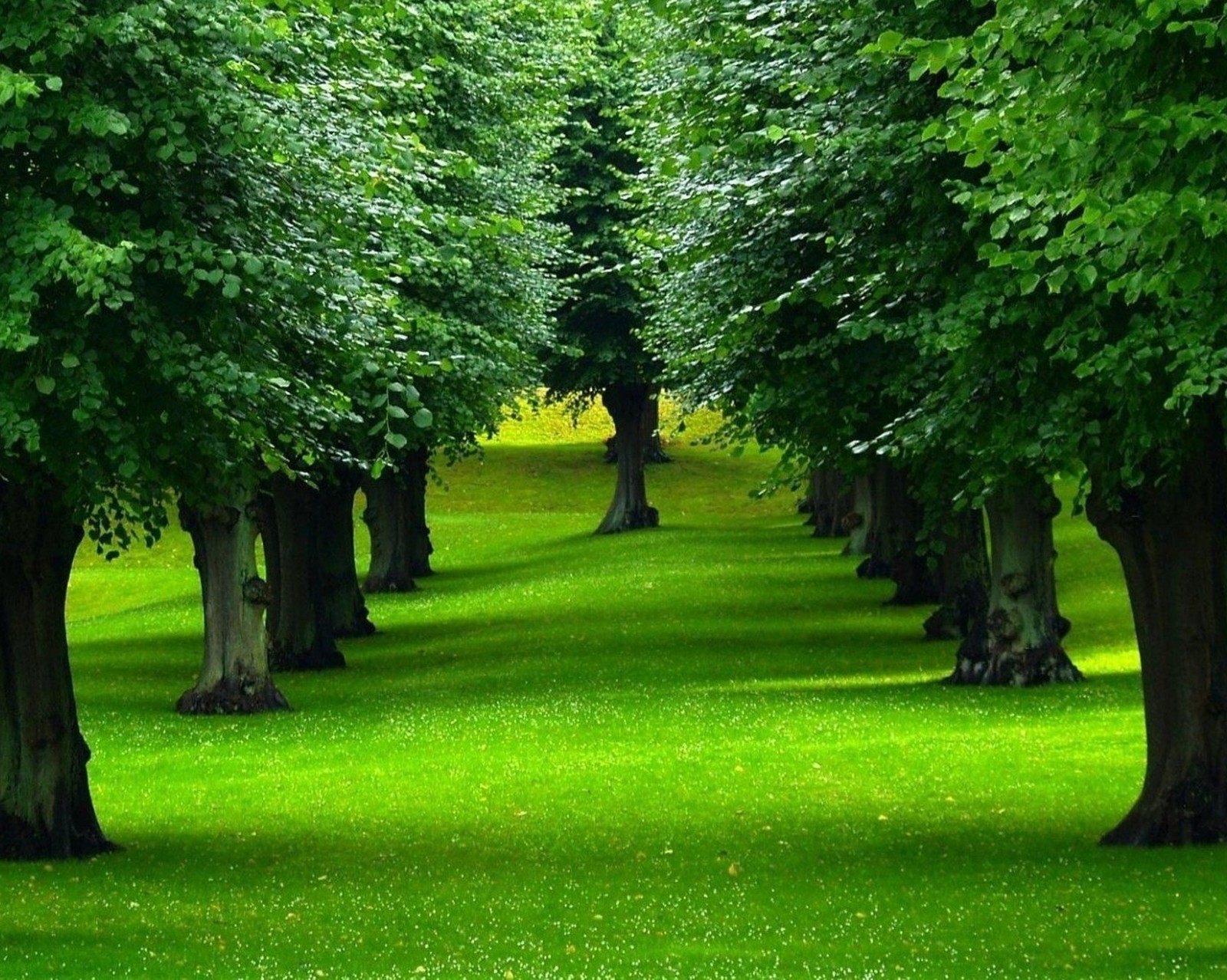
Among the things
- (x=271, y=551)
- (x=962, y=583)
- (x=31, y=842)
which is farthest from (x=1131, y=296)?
(x=271, y=551)

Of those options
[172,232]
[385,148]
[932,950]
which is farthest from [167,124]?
[932,950]

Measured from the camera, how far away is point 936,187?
17.1 meters

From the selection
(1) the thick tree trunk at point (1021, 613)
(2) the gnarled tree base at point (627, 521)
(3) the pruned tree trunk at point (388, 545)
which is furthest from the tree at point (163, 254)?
(2) the gnarled tree base at point (627, 521)

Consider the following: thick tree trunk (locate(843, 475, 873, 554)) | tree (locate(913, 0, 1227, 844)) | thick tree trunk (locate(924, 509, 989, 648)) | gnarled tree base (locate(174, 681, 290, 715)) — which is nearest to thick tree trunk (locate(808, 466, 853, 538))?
thick tree trunk (locate(843, 475, 873, 554))

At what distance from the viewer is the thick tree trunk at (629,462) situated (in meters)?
63.4

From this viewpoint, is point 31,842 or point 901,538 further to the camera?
point 901,538

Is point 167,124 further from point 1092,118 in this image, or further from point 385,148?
point 1092,118

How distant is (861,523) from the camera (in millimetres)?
57094

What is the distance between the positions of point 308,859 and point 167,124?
8.23 meters

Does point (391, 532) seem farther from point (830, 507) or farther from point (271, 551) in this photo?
point (271, 551)

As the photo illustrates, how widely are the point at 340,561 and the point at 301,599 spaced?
540cm

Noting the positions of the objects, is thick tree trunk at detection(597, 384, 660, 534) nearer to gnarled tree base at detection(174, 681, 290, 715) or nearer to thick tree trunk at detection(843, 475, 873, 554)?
thick tree trunk at detection(843, 475, 873, 554)

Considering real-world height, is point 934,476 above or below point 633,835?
above

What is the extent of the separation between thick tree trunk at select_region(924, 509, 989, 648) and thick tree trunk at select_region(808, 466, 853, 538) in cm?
2409
